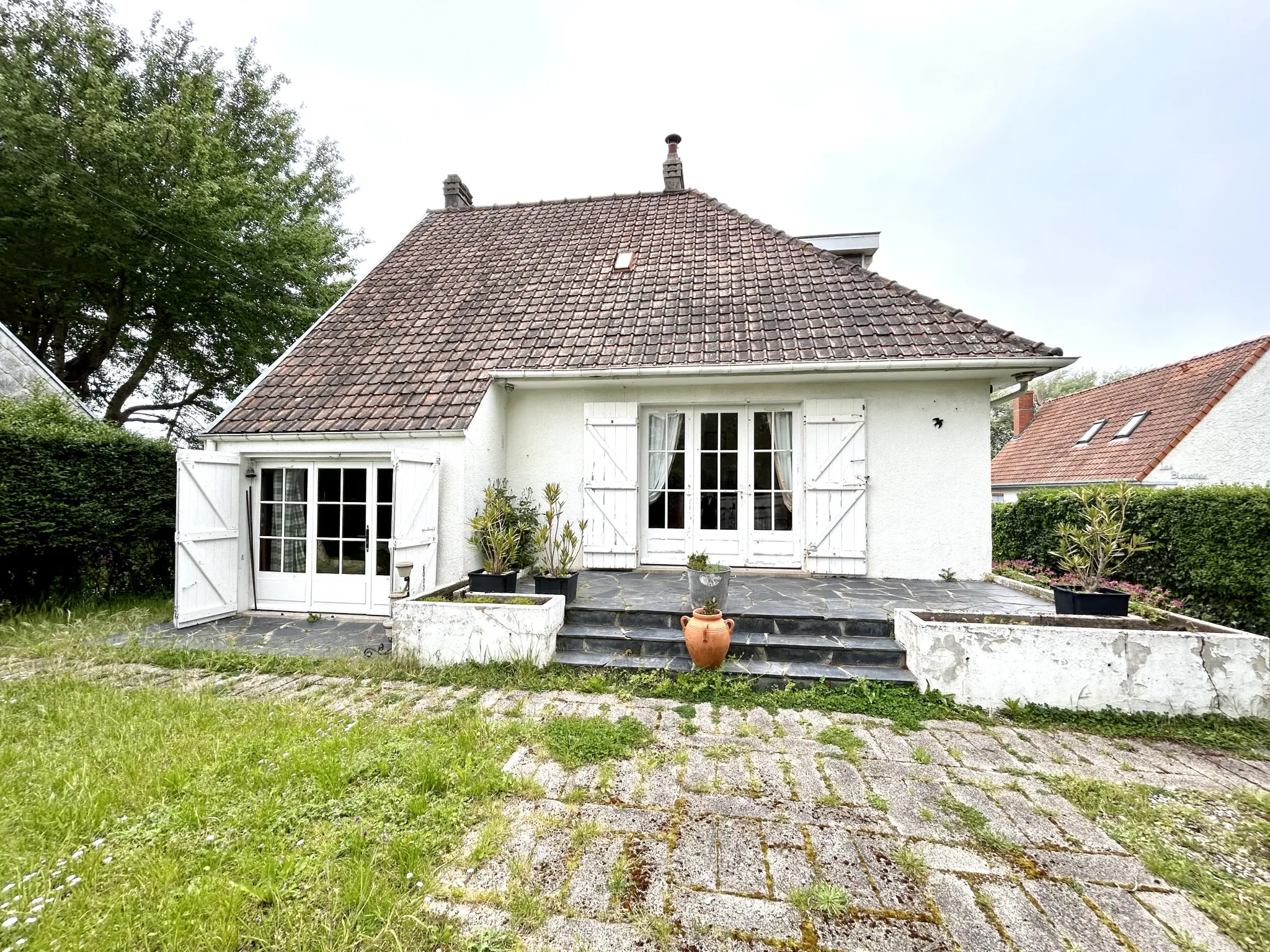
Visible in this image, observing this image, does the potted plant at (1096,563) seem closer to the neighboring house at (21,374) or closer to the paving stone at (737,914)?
the paving stone at (737,914)

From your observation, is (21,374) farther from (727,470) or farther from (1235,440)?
(1235,440)

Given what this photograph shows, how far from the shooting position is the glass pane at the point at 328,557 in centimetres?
593

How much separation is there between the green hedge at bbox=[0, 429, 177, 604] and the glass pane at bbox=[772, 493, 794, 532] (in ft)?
27.4

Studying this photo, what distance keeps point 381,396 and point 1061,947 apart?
7162mm

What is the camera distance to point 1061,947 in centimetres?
170

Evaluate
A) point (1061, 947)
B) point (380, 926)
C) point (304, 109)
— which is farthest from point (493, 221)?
point (1061, 947)

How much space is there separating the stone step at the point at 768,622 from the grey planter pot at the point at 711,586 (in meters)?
0.41

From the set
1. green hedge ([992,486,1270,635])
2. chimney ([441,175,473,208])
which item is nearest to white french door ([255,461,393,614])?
chimney ([441,175,473,208])

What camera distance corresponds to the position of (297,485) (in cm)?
610

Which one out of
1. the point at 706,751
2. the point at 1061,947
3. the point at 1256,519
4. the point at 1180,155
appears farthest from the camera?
the point at 1180,155

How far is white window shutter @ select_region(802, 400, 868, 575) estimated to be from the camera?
618 cm

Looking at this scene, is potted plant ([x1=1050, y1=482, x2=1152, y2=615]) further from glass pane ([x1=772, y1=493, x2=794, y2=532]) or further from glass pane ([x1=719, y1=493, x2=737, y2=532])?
glass pane ([x1=719, y1=493, x2=737, y2=532])

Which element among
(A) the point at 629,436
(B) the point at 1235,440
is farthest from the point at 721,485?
(B) the point at 1235,440

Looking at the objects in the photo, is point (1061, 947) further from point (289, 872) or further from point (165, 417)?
point (165, 417)
